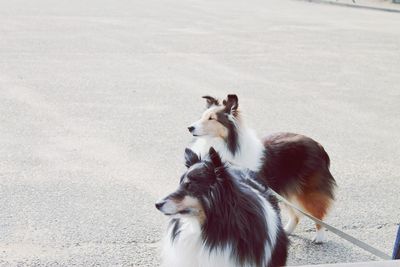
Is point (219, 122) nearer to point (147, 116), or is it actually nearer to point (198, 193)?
point (198, 193)

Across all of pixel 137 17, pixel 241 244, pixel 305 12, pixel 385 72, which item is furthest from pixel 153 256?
pixel 305 12

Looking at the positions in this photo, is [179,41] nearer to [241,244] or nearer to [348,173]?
[348,173]

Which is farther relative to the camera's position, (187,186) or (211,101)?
(211,101)

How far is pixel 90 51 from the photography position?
45.2 ft

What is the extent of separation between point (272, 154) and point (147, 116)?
419cm

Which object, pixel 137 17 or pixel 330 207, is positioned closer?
pixel 330 207

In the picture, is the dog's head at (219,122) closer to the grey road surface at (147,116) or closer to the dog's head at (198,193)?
the grey road surface at (147,116)

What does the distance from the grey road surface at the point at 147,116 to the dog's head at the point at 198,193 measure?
1.45 m

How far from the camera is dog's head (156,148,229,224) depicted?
10.9 ft

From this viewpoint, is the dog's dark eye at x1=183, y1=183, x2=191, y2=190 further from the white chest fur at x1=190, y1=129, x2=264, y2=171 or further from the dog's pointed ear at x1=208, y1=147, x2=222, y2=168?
the white chest fur at x1=190, y1=129, x2=264, y2=171

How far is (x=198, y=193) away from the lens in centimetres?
333

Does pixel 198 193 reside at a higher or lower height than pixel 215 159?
lower

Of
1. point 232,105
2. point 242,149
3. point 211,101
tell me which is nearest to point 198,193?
point 242,149

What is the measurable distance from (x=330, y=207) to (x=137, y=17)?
1648cm
